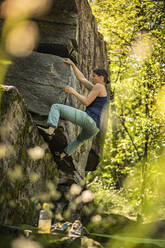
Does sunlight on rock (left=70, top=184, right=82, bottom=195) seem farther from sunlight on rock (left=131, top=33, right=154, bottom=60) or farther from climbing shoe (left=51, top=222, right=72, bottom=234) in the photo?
sunlight on rock (left=131, top=33, right=154, bottom=60)

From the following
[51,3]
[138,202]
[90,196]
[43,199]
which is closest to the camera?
[43,199]

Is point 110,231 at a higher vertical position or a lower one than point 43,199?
lower

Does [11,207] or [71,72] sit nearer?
[11,207]

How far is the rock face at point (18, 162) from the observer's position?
3.58m

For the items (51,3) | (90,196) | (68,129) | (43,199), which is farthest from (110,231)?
(51,3)

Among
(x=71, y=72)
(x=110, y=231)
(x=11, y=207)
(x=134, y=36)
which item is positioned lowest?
(x=110, y=231)

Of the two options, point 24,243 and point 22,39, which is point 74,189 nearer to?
point 22,39

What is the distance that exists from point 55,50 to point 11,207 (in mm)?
4163

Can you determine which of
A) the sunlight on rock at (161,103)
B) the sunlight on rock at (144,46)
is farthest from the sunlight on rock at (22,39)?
the sunlight on rock at (144,46)

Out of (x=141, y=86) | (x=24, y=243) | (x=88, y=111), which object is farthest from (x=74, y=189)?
(x=141, y=86)

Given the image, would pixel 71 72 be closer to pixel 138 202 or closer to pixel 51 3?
pixel 51 3

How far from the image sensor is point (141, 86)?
592 inches

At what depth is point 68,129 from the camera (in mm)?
6242

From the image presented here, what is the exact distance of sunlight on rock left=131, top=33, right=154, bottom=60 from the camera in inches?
550
